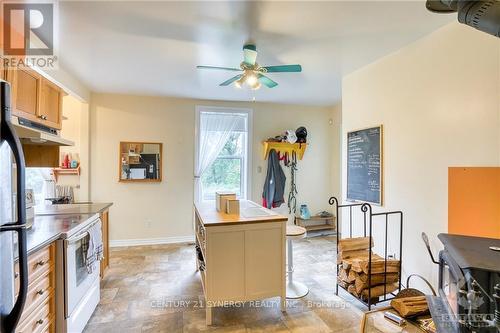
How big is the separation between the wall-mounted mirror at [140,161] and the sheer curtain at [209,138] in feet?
2.18

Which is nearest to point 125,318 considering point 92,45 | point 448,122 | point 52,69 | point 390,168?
point 92,45

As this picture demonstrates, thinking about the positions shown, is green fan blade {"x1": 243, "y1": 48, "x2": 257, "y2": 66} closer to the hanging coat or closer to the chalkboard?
the chalkboard

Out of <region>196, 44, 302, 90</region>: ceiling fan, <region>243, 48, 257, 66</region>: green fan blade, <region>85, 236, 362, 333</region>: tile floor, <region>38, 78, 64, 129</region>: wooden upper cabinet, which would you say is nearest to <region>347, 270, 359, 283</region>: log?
<region>85, 236, 362, 333</region>: tile floor

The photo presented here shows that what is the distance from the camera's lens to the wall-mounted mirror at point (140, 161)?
4391mm

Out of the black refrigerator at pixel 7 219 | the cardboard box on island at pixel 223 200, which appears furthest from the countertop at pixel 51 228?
the cardboard box on island at pixel 223 200

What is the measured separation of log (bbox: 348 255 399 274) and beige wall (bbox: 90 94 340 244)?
263 centimetres

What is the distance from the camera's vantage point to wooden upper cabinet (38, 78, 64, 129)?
102 inches

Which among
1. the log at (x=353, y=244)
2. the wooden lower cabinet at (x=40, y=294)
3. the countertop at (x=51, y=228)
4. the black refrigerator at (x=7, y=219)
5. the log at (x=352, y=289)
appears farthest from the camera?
the log at (x=353, y=244)

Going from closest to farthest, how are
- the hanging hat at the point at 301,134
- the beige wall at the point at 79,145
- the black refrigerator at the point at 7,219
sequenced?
the black refrigerator at the point at 7,219 < the beige wall at the point at 79,145 < the hanging hat at the point at 301,134

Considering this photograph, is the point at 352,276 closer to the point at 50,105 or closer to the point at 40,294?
the point at 40,294

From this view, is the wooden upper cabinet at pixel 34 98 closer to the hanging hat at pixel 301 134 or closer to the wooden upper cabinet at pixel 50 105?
the wooden upper cabinet at pixel 50 105

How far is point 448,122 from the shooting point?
2.21 m

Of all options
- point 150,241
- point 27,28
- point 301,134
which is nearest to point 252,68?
point 27,28

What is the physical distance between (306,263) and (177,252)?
195 cm
